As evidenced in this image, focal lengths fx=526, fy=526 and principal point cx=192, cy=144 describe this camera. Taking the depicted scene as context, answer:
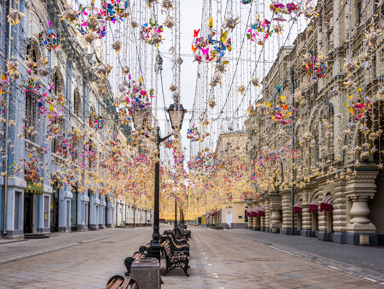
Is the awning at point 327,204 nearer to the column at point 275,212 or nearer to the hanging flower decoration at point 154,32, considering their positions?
the column at point 275,212

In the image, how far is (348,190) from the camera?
94.2 ft

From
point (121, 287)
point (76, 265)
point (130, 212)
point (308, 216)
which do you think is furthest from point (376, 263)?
point (130, 212)

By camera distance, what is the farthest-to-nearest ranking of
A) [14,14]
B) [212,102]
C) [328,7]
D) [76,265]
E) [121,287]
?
[328,7], [76,265], [212,102], [14,14], [121,287]

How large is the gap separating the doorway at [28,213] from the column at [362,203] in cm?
2109

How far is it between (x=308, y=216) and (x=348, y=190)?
35.1 feet

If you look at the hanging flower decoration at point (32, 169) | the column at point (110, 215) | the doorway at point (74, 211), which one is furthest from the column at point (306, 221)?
the column at point (110, 215)

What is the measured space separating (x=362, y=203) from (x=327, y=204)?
2995 mm

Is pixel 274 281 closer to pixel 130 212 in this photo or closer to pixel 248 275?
pixel 248 275

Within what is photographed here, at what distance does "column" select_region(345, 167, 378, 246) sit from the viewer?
2777 centimetres

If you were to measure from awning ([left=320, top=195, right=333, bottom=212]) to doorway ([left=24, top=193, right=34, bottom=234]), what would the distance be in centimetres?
1935

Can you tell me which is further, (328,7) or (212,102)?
(328,7)

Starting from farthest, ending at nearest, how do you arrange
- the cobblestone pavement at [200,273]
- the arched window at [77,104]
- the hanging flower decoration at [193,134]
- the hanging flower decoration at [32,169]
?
the arched window at [77,104]
the hanging flower decoration at [32,169]
the hanging flower decoration at [193,134]
the cobblestone pavement at [200,273]

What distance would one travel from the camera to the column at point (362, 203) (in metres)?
27.8

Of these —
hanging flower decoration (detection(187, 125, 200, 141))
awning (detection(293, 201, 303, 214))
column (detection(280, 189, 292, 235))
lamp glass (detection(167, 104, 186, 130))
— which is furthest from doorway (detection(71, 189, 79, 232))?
lamp glass (detection(167, 104, 186, 130))
